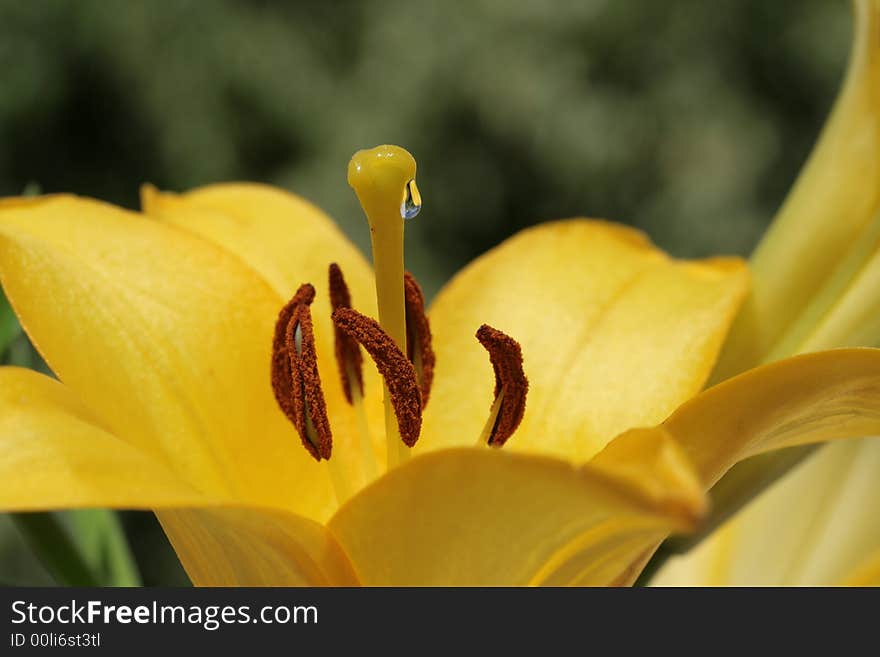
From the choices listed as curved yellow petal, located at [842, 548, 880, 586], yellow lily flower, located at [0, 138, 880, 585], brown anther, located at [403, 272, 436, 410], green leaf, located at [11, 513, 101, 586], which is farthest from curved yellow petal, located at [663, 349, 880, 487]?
green leaf, located at [11, 513, 101, 586]

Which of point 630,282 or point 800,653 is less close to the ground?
point 630,282

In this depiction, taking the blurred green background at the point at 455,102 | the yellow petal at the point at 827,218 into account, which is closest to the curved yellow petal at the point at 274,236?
the yellow petal at the point at 827,218

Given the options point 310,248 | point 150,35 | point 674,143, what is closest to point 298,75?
point 150,35

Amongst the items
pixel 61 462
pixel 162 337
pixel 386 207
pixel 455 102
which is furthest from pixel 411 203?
pixel 455 102

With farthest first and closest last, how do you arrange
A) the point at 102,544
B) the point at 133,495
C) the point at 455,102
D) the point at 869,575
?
the point at 455,102, the point at 102,544, the point at 869,575, the point at 133,495

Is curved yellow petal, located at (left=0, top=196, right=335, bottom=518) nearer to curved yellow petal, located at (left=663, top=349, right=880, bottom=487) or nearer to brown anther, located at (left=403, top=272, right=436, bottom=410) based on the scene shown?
brown anther, located at (left=403, top=272, right=436, bottom=410)

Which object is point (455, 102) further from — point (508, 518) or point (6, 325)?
point (508, 518)

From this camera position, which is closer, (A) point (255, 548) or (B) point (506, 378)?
(A) point (255, 548)

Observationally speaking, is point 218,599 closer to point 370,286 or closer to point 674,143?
point 370,286
